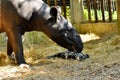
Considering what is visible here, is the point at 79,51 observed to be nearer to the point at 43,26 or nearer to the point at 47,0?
the point at 43,26

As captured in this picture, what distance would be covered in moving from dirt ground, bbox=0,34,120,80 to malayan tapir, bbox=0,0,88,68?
313 mm

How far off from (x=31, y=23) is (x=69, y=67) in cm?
107

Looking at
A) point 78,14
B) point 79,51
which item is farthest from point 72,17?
point 79,51

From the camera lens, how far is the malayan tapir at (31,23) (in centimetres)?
593

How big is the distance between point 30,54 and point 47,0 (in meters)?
3.55

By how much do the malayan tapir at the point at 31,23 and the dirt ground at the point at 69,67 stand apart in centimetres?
31

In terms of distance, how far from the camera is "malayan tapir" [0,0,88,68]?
5.93 metres

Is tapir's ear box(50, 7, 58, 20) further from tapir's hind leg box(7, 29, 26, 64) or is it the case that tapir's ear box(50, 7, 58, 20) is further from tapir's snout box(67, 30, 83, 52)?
tapir's hind leg box(7, 29, 26, 64)

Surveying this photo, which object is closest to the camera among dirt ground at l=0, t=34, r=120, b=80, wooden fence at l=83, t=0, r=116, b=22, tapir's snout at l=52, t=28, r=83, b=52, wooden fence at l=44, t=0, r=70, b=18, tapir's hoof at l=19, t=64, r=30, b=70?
dirt ground at l=0, t=34, r=120, b=80

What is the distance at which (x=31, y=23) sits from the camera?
241 inches

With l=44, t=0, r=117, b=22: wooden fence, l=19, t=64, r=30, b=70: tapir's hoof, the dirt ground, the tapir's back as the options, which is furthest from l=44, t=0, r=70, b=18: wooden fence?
l=19, t=64, r=30, b=70: tapir's hoof

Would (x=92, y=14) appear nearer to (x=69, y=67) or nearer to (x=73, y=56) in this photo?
(x=73, y=56)

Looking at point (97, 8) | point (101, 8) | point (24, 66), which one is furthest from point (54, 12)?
point (97, 8)

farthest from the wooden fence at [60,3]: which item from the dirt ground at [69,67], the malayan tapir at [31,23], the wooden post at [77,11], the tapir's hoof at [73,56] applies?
the malayan tapir at [31,23]
